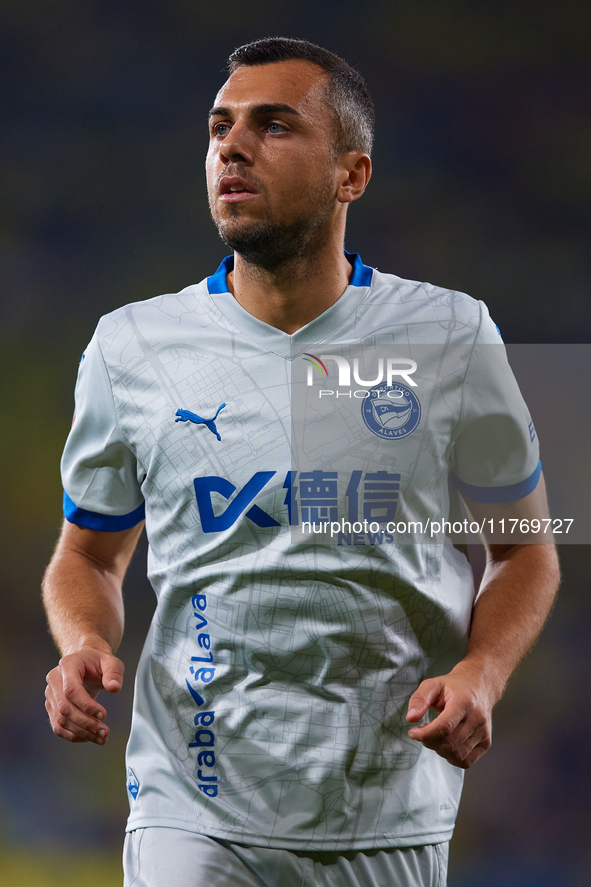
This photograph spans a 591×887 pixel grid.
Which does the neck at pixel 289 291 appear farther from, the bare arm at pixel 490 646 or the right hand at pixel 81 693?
the right hand at pixel 81 693

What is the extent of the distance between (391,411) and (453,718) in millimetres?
509

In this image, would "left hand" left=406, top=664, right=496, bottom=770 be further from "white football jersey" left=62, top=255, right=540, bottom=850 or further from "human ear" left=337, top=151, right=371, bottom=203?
"human ear" left=337, top=151, right=371, bottom=203

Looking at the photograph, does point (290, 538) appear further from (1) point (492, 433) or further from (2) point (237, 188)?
(2) point (237, 188)

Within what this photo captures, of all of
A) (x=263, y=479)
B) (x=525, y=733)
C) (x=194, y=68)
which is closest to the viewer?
(x=263, y=479)

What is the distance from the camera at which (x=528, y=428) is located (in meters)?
1.72

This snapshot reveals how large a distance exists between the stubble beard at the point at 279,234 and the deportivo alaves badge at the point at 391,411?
26cm

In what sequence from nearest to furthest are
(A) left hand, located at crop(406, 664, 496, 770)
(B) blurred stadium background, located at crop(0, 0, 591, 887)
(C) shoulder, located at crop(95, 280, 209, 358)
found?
1. (A) left hand, located at crop(406, 664, 496, 770)
2. (C) shoulder, located at crop(95, 280, 209, 358)
3. (B) blurred stadium background, located at crop(0, 0, 591, 887)

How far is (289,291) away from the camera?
1714 millimetres

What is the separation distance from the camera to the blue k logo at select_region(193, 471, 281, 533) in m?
1.56

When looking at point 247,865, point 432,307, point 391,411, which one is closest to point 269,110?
point 432,307

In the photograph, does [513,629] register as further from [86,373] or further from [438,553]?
[86,373]

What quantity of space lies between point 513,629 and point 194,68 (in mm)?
2514

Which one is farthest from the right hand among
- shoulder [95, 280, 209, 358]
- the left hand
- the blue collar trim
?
the blue collar trim

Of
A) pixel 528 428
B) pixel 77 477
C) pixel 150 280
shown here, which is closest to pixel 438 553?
pixel 528 428
